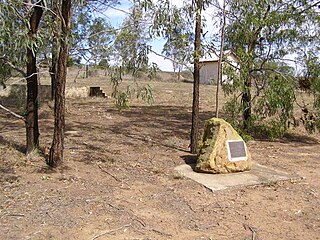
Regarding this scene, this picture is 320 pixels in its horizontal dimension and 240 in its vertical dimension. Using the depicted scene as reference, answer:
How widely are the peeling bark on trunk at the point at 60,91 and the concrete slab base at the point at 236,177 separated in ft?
5.89

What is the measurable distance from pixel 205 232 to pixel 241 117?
5.34 m

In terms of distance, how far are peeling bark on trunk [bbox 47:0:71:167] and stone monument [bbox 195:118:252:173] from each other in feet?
6.75

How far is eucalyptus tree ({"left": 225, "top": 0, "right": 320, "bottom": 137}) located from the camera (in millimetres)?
7695

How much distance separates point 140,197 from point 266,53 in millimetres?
5251

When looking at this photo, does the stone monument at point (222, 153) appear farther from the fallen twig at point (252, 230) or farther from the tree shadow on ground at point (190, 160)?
the fallen twig at point (252, 230)

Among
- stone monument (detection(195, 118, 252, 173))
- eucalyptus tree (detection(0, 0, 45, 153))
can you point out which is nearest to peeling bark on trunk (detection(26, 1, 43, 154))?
eucalyptus tree (detection(0, 0, 45, 153))

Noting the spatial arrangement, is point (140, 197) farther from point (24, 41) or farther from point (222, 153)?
point (24, 41)

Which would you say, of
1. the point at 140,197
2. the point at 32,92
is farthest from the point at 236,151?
the point at 32,92

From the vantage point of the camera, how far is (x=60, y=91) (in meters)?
5.18

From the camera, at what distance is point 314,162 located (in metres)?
6.42

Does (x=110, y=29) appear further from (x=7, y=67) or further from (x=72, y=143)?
(x=72, y=143)

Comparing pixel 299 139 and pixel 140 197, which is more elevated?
pixel 299 139

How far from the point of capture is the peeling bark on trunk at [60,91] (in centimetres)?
503

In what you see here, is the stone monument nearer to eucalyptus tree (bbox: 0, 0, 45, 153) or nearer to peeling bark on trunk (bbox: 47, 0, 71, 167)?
peeling bark on trunk (bbox: 47, 0, 71, 167)
